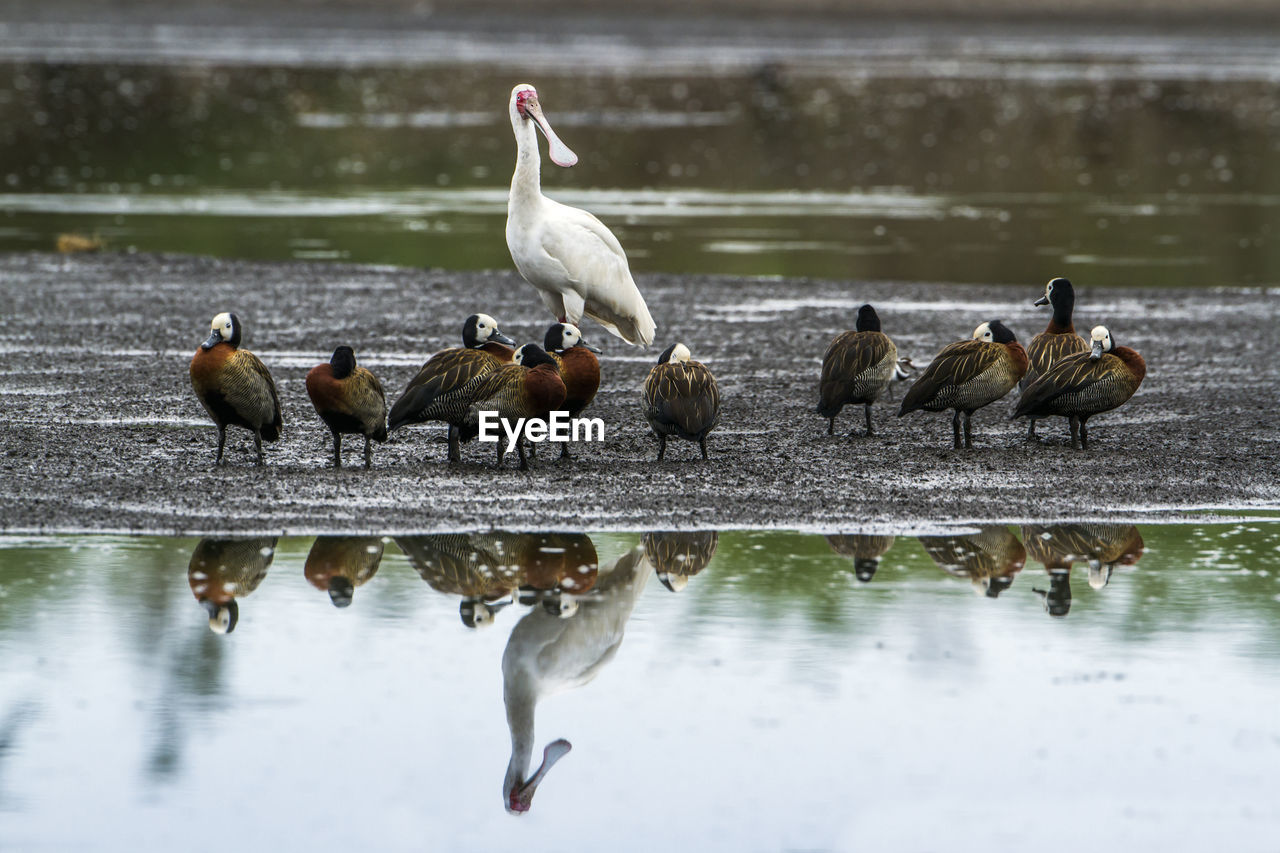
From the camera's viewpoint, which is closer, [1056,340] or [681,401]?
[681,401]

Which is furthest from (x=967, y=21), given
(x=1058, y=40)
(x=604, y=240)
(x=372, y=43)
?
(x=604, y=240)

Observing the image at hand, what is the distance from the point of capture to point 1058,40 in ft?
215

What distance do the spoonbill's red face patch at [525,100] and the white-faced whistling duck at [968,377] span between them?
3.63 metres

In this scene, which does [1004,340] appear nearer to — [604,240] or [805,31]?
[604,240]

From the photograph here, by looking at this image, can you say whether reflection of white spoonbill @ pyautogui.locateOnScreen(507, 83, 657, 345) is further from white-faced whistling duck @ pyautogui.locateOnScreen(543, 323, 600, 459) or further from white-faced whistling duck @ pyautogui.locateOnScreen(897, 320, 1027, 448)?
white-faced whistling duck @ pyautogui.locateOnScreen(897, 320, 1027, 448)

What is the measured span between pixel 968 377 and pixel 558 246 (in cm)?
306

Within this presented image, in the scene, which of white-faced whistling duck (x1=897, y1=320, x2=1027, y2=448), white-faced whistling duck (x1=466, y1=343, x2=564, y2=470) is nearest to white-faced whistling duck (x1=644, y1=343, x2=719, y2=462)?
white-faced whistling duck (x1=466, y1=343, x2=564, y2=470)

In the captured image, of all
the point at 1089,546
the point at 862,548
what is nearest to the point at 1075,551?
the point at 1089,546

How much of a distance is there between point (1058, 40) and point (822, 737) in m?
62.9

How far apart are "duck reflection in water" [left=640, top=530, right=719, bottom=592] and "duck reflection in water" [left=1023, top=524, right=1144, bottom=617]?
4.68 feet

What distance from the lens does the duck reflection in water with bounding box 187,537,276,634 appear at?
7.30 m

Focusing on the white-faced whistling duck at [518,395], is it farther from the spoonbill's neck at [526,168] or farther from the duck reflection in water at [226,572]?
the spoonbill's neck at [526,168]

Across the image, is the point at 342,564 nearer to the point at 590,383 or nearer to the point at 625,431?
the point at 590,383

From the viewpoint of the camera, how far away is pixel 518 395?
9766 millimetres
